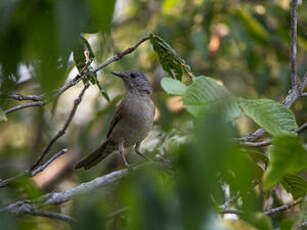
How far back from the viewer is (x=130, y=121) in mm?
5555

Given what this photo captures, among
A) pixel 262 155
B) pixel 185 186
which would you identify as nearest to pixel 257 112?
pixel 262 155

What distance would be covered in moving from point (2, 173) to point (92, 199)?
845mm

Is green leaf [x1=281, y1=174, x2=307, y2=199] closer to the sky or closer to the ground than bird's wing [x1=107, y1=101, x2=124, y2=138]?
closer to the sky

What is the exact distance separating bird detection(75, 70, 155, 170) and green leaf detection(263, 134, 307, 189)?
10.8 ft

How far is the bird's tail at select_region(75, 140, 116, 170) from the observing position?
5.43m

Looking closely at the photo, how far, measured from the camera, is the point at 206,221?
1319mm

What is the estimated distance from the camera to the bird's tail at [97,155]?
5.43 metres

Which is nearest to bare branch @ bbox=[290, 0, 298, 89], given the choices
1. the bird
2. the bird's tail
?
the bird

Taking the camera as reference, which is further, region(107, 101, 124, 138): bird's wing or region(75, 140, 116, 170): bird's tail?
region(107, 101, 124, 138): bird's wing

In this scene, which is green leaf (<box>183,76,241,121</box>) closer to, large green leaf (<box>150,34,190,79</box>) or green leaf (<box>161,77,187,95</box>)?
green leaf (<box>161,77,187,95</box>)

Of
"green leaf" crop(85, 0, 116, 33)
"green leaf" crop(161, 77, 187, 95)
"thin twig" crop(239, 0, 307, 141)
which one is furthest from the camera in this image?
"thin twig" crop(239, 0, 307, 141)

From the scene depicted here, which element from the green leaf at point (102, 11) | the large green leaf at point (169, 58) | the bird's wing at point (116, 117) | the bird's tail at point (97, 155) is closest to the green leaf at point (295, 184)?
the large green leaf at point (169, 58)

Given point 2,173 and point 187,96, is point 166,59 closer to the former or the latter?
point 187,96

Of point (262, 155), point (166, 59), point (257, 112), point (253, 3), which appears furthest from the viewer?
point (253, 3)
